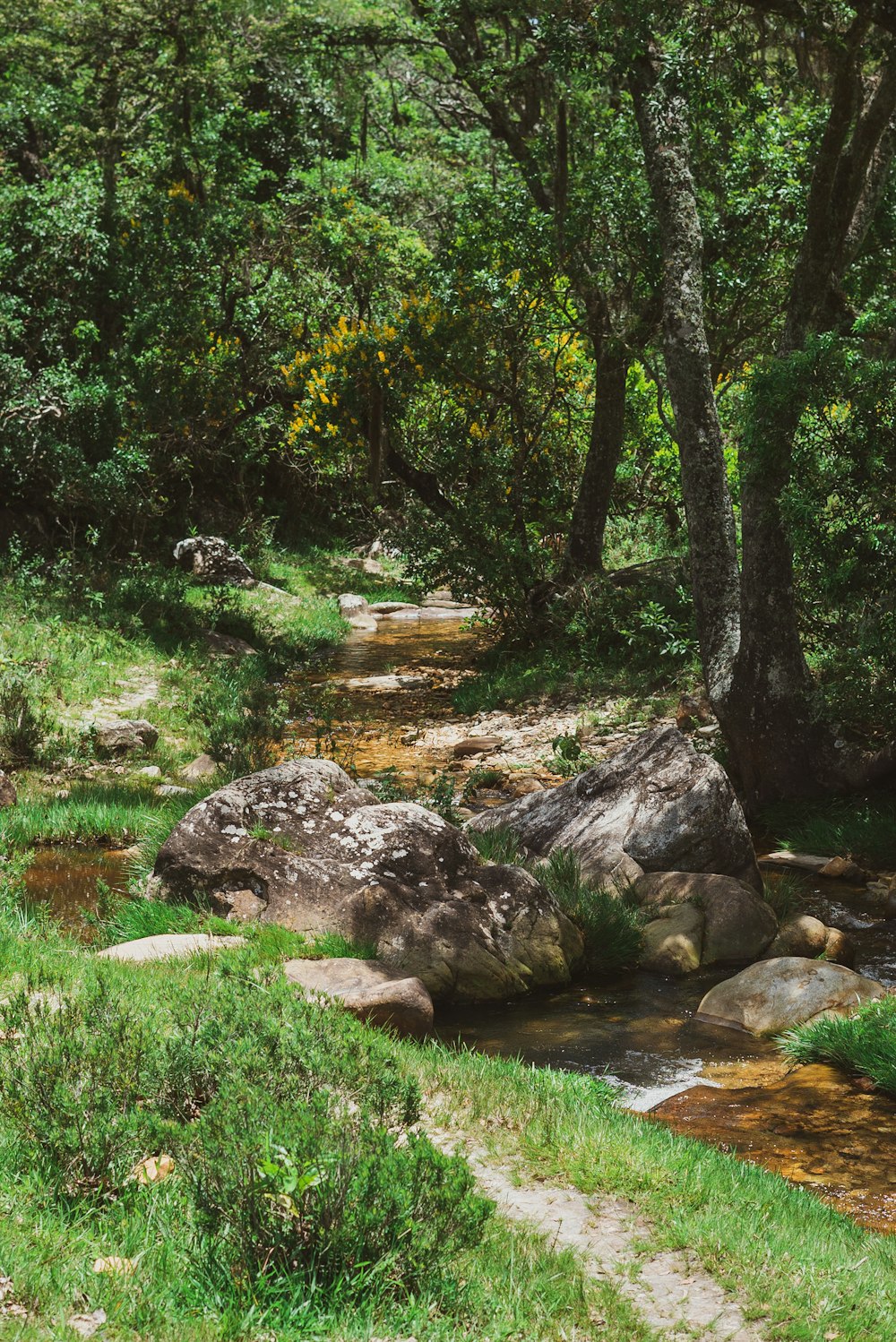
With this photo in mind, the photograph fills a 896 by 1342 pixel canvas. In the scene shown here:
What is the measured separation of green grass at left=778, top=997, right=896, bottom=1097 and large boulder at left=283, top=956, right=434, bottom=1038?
1.83 metres

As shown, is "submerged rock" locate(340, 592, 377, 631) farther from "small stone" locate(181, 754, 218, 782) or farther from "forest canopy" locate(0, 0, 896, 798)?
"small stone" locate(181, 754, 218, 782)

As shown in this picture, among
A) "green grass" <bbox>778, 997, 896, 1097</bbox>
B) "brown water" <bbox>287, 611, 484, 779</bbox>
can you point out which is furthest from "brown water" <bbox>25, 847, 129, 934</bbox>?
"green grass" <bbox>778, 997, 896, 1097</bbox>

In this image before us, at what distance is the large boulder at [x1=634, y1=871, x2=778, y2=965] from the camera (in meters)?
7.28

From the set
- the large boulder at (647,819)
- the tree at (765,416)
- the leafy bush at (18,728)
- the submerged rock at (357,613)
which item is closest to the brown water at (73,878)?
the leafy bush at (18,728)

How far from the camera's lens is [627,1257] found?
140 inches

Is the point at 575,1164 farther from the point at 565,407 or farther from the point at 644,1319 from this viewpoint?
the point at 565,407

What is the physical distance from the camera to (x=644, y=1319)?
320cm

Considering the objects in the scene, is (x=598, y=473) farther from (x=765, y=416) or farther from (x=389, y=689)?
(x=765, y=416)

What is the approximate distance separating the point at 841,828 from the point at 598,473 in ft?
24.2

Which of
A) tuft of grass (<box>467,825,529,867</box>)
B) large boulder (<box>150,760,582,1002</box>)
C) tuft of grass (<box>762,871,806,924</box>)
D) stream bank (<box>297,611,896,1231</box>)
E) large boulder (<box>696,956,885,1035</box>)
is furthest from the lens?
tuft of grass (<box>467,825,529,867</box>)

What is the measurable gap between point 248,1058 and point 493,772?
7.69m

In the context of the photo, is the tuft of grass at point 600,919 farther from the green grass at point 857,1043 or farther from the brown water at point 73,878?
the brown water at point 73,878

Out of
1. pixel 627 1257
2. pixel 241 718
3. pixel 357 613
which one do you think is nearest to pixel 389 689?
pixel 241 718

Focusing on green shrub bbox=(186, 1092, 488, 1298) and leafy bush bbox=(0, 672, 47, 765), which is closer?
green shrub bbox=(186, 1092, 488, 1298)
